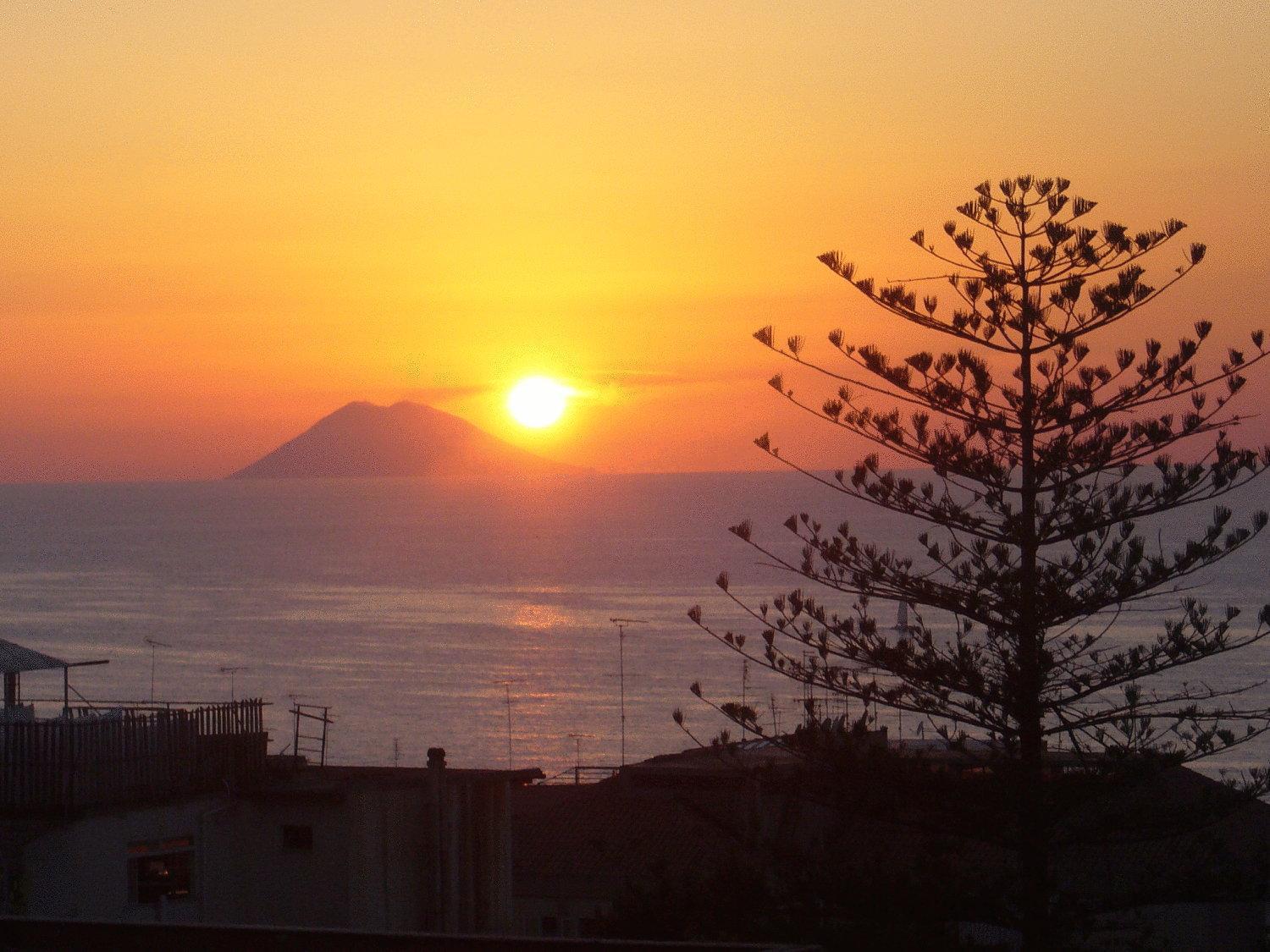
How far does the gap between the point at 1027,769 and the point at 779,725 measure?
46374 mm

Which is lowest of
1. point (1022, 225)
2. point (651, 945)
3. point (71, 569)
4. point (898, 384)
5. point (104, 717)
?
point (651, 945)

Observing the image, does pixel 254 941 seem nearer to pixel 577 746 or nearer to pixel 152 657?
pixel 577 746

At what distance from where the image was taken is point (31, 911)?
12.9 meters

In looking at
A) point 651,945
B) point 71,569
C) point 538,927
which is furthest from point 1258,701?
point 71,569

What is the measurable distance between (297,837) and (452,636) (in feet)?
257

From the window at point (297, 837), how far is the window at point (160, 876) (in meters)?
0.83

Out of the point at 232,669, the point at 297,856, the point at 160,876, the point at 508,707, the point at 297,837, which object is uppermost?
the point at 232,669

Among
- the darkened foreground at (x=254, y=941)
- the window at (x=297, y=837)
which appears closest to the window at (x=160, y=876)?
the window at (x=297, y=837)

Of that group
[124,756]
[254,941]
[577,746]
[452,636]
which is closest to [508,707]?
[577,746]

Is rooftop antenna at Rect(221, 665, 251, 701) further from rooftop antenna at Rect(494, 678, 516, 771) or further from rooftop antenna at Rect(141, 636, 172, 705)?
rooftop antenna at Rect(494, 678, 516, 771)

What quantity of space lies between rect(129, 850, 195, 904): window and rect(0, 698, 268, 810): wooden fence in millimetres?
528

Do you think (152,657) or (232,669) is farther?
(152,657)

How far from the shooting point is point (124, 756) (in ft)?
44.5

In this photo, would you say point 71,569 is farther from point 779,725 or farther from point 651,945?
point 651,945
